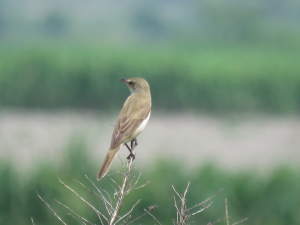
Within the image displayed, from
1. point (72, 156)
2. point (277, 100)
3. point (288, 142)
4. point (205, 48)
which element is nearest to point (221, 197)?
point (72, 156)

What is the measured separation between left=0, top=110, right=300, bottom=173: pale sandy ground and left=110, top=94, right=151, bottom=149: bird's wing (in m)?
7.32

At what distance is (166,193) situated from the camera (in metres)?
4.96

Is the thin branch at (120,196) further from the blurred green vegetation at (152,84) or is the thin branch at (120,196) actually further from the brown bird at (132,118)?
the blurred green vegetation at (152,84)

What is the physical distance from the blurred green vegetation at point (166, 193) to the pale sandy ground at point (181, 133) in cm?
494

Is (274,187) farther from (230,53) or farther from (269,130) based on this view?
(230,53)

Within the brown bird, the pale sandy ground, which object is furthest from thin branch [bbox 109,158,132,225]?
the pale sandy ground

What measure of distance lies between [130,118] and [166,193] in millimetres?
2156

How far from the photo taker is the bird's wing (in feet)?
9.35

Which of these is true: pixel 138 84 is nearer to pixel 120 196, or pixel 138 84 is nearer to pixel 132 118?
pixel 132 118

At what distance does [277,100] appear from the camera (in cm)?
1434

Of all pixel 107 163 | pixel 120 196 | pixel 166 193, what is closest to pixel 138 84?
pixel 107 163

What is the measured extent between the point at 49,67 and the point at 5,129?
2.14 metres

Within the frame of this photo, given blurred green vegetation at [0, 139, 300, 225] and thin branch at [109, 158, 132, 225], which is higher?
thin branch at [109, 158, 132, 225]

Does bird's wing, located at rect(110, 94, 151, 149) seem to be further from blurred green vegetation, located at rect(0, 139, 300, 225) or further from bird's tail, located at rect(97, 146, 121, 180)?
blurred green vegetation, located at rect(0, 139, 300, 225)
